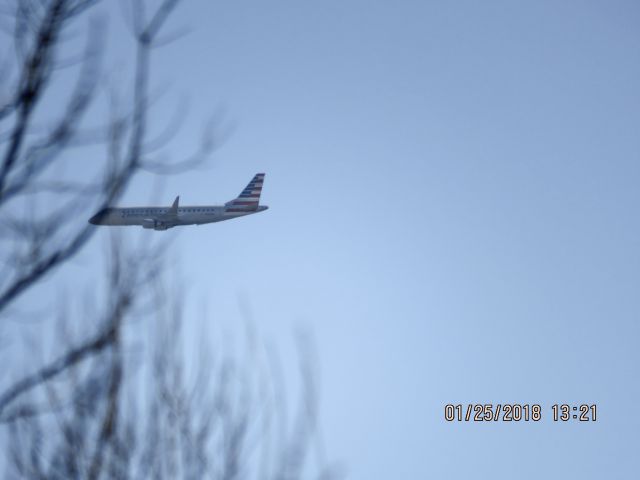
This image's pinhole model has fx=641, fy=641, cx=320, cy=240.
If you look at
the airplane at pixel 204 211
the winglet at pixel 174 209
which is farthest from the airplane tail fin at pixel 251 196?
the winglet at pixel 174 209

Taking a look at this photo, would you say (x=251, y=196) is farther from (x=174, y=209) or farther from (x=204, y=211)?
(x=174, y=209)

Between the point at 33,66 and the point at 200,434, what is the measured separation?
3.01 m

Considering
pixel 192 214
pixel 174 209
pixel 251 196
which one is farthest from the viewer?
pixel 251 196

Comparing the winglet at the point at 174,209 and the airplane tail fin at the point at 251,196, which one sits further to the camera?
the airplane tail fin at the point at 251,196

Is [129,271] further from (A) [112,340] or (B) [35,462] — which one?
(B) [35,462]

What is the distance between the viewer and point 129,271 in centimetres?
371

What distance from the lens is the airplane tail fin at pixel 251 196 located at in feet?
148

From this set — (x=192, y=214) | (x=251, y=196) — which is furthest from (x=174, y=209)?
(x=251, y=196)

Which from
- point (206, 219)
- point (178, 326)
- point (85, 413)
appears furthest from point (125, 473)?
point (206, 219)

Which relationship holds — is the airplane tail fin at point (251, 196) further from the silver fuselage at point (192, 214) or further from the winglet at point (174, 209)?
the winglet at point (174, 209)

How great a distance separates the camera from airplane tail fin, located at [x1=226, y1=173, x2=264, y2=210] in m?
45.0

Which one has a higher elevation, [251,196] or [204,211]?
[251,196]

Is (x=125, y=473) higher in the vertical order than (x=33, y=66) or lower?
lower

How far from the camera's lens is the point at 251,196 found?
46531 millimetres
